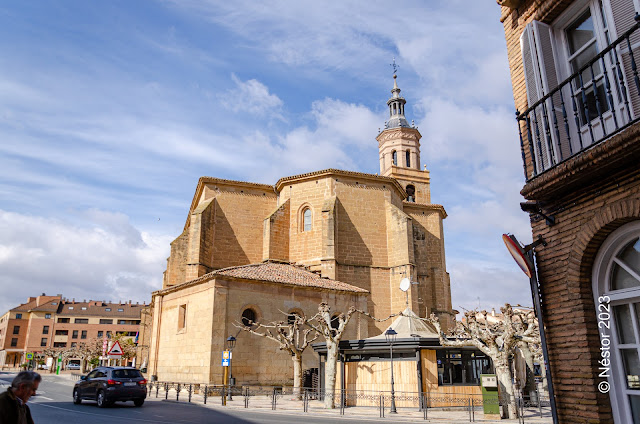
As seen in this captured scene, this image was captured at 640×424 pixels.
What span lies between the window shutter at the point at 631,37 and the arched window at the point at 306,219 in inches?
1131

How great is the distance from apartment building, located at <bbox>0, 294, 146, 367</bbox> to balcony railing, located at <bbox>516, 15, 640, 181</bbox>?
82033mm

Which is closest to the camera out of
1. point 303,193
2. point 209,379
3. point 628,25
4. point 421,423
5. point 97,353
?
point 628,25

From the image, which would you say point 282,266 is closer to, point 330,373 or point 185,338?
point 185,338

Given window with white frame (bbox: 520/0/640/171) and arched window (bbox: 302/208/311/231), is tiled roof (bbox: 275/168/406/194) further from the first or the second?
window with white frame (bbox: 520/0/640/171)

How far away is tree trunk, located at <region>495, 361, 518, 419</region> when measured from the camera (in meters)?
14.3

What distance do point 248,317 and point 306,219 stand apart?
11.4m

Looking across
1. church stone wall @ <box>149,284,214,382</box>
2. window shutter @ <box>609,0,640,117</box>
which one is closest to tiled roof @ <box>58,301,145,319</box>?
church stone wall @ <box>149,284,214,382</box>

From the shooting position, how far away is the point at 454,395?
17484 millimetres

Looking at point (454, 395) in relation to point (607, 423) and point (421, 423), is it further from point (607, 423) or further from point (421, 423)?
point (607, 423)

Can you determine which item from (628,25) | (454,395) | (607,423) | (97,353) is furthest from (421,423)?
(97,353)

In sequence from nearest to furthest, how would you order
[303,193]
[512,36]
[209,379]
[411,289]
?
[512,36] → [209,379] → [411,289] → [303,193]

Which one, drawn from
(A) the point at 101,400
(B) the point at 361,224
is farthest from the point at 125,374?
(B) the point at 361,224

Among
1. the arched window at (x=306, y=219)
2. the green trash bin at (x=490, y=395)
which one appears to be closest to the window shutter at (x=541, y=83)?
the green trash bin at (x=490, y=395)

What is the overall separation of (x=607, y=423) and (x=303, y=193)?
30.1 metres
